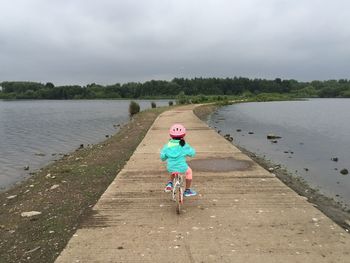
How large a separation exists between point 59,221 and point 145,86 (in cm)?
14975

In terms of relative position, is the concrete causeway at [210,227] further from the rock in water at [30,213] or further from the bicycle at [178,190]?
the rock in water at [30,213]

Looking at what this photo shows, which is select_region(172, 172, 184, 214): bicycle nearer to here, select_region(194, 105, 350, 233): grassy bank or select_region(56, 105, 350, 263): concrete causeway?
select_region(56, 105, 350, 263): concrete causeway

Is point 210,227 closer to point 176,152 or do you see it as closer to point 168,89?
point 176,152

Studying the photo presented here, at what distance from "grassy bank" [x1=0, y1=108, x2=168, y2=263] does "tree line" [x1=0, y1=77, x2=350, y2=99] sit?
136m

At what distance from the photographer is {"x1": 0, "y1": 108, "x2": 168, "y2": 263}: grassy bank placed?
615cm

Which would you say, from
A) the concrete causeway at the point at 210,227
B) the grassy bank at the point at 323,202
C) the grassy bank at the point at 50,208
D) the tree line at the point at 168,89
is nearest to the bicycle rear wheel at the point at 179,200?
the concrete causeway at the point at 210,227

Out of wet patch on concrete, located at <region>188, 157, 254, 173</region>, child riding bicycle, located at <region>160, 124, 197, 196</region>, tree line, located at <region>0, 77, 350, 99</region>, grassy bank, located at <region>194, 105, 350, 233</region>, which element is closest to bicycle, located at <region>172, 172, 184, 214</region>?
child riding bicycle, located at <region>160, 124, 197, 196</region>

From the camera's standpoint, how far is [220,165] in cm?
1127

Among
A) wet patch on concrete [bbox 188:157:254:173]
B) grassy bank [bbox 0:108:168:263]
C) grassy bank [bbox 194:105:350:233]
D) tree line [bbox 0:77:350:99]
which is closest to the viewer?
grassy bank [bbox 0:108:168:263]

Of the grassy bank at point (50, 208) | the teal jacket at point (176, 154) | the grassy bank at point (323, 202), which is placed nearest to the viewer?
the grassy bank at point (50, 208)

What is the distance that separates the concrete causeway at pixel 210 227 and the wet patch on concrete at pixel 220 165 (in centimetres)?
100

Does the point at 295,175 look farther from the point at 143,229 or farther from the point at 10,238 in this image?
the point at 10,238

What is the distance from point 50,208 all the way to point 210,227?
148 inches

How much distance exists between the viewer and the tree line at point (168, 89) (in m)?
153
